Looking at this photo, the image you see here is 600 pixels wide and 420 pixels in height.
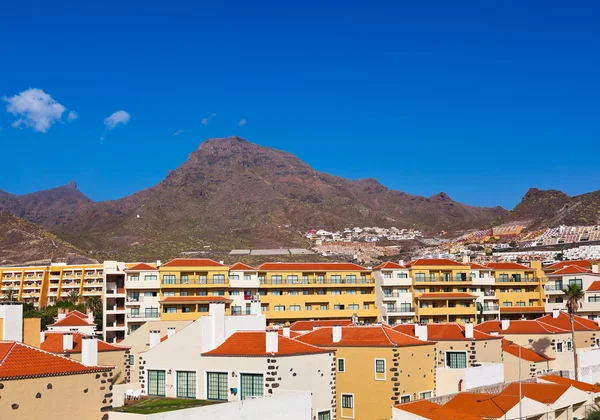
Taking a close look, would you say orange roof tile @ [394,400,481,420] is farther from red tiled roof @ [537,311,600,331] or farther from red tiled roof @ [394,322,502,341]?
red tiled roof @ [537,311,600,331]

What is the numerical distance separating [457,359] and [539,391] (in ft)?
21.0

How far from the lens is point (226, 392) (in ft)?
121

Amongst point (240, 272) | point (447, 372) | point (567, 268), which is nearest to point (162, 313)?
point (240, 272)

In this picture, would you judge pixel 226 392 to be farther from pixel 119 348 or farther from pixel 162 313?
pixel 162 313

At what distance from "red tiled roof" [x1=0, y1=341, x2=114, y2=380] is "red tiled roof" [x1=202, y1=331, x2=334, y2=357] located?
34.4 ft

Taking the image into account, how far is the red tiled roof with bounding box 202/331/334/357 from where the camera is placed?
36875 mm

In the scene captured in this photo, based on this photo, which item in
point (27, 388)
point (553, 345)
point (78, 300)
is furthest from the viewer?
point (78, 300)

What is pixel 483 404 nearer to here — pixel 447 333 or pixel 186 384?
pixel 447 333

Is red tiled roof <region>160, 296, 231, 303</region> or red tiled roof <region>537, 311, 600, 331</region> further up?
red tiled roof <region>160, 296, 231, 303</region>

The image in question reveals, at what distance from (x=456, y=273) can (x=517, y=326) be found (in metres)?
30.0

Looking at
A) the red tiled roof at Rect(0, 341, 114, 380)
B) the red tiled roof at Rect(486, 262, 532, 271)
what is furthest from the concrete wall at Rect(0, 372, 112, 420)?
the red tiled roof at Rect(486, 262, 532, 271)

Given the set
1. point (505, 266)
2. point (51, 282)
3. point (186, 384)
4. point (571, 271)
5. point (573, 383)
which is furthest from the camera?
point (51, 282)

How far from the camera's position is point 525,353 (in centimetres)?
5650

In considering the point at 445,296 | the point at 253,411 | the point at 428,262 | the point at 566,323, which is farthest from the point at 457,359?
the point at 428,262
